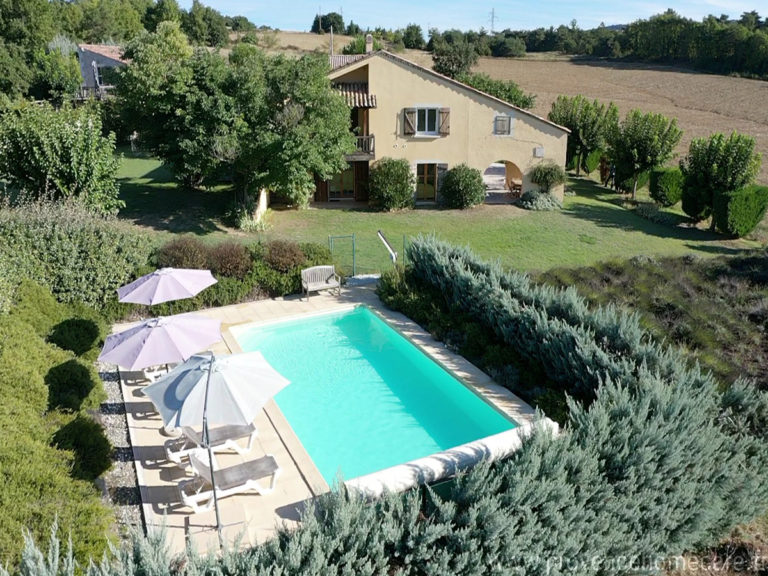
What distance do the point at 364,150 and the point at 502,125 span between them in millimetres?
7490

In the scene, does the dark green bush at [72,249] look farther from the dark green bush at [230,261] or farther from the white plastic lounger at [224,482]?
the white plastic lounger at [224,482]

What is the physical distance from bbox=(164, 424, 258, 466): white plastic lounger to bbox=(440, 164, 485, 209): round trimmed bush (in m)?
23.3

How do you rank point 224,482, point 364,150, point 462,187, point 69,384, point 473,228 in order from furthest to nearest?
1. point 462,187
2. point 364,150
3. point 473,228
4. point 69,384
5. point 224,482

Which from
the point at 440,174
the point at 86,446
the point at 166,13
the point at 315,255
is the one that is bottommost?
the point at 86,446

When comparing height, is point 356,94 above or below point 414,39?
below

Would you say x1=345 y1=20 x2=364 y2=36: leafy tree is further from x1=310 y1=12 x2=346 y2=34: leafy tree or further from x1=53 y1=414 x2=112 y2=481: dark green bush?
x1=53 y1=414 x2=112 y2=481: dark green bush

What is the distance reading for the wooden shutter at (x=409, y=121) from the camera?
102 ft

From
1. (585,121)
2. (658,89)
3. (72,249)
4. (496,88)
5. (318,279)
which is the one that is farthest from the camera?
(658,89)

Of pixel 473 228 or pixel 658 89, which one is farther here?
pixel 658 89

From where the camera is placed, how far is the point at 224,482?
28.9 ft

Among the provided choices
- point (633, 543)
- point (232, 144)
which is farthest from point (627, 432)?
point (232, 144)

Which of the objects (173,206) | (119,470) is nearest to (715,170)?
(173,206)

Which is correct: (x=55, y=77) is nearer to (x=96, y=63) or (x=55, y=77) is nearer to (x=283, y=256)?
(x=96, y=63)

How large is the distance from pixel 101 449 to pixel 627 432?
787cm
